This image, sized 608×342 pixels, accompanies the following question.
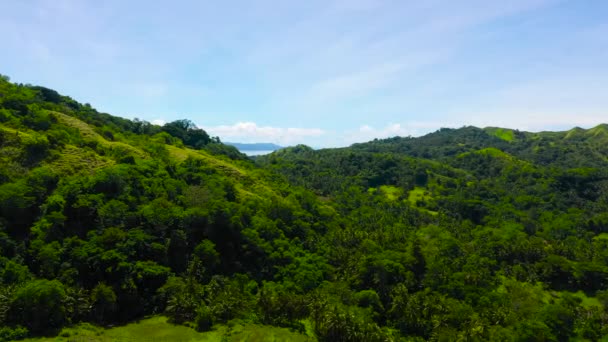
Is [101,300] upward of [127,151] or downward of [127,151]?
downward

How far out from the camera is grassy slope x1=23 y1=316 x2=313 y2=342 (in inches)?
2191

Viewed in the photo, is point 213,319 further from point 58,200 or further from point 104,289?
point 58,200

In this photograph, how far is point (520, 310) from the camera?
8600 cm

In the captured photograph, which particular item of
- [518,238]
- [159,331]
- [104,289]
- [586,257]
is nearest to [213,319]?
[159,331]

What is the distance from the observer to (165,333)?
6012 centimetres

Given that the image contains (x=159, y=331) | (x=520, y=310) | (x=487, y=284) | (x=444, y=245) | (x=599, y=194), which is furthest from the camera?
(x=599, y=194)

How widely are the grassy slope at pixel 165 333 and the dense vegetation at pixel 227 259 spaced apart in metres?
2.22

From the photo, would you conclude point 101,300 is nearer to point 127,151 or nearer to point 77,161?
point 77,161

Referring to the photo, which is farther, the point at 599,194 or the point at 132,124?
the point at 599,194

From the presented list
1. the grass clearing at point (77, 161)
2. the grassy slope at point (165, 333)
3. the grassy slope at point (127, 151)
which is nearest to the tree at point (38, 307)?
the grassy slope at point (165, 333)

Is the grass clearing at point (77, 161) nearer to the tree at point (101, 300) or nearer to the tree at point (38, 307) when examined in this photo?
the tree at point (101, 300)

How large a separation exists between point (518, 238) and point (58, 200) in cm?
14108

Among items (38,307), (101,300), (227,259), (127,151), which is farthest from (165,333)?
(127,151)

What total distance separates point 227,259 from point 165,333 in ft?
95.0
